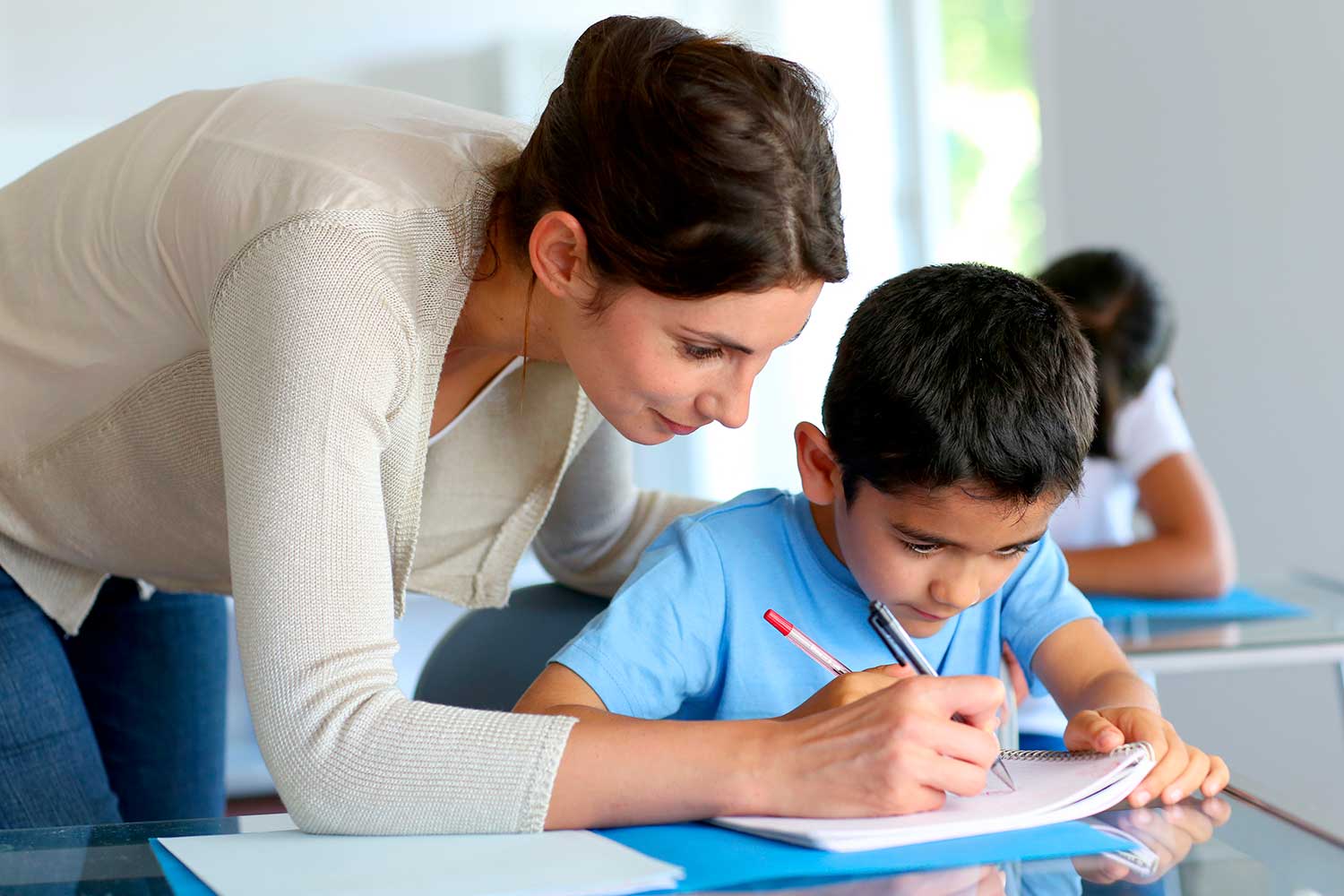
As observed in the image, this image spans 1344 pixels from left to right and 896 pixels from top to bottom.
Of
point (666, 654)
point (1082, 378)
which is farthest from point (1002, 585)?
point (666, 654)

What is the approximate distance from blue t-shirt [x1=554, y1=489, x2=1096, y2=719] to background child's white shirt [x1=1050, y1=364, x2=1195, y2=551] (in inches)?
37.8

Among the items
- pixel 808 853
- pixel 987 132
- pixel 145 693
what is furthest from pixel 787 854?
pixel 987 132

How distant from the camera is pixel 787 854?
2.61ft

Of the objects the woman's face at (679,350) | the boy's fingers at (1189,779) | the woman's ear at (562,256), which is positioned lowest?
the boy's fingers at (1189,779)

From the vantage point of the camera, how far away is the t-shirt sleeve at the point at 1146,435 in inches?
85.4

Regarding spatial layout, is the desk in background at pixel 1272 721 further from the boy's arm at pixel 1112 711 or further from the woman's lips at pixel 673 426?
the woman's lips at pixel 673 426

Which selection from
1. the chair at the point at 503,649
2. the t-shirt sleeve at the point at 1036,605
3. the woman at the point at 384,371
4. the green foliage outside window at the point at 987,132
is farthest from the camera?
the green foliage outside window at the point at 987,132

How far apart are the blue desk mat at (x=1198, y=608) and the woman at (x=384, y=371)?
86 cm

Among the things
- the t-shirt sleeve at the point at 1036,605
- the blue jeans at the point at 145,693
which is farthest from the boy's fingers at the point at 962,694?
the blue jeans at the point at 145,693

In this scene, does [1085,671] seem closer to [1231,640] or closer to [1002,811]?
[1002,811]

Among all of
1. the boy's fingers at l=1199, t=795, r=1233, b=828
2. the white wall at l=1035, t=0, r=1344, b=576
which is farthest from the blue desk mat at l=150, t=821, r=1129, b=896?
the white wall at l=1035, t=0, r=1344, b=576

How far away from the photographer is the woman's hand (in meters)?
0.84

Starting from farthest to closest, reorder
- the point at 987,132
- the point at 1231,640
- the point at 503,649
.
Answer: the point at 987,132 < the point at 1231,640 < the point at 503,649

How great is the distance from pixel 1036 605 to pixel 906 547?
189mm
